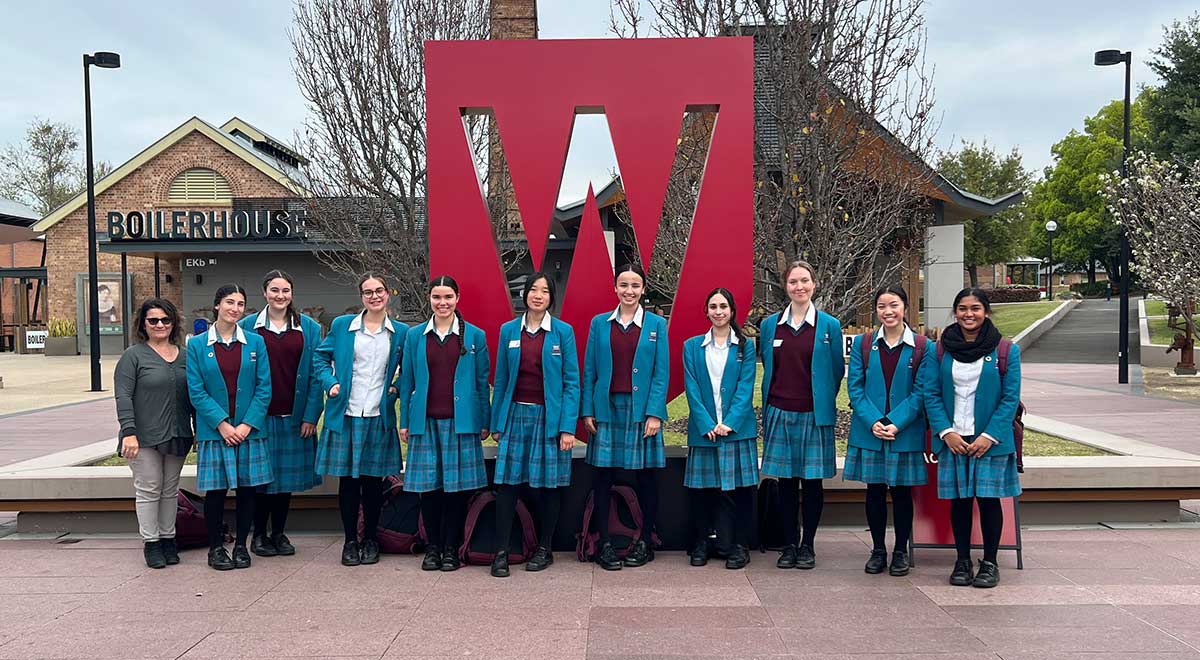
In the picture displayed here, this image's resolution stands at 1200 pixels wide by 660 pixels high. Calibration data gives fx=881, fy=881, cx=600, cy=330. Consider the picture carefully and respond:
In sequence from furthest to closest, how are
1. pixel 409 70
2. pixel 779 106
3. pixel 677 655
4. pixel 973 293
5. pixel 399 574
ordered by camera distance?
pixel 409 70 → pixel 779 106 → pixel 399 574 → pixel 973 293 → pixel 677 655

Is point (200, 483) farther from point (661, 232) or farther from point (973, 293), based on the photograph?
point (661, 232)

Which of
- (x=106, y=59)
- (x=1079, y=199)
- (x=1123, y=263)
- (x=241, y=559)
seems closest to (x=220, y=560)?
(x=241, y=559)

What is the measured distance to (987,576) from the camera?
489 centimetres

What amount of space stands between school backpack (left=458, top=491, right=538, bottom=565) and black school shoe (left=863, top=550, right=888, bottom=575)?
2.01 m

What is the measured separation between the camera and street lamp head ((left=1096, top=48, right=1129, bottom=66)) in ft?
53.0

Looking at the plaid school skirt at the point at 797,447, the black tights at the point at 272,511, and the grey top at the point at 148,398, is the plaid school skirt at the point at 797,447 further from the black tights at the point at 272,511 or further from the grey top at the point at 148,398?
the grey top at the point at 148,398

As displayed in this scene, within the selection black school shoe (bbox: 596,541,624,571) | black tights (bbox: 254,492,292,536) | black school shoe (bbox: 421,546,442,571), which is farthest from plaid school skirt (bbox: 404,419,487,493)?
black tights (bbox: 254,492,292,536)

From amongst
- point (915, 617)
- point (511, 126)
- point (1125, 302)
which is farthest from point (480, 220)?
point (1125, 302)

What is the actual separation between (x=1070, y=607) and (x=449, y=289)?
12.5 ft

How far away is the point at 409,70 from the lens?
11.2m

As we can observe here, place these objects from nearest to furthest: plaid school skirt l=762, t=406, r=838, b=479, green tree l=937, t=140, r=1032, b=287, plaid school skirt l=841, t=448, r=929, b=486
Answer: plaid school skirt l=841, t=448, r=929, b=486 → plaid school skirt l=762, t=406, r=838, b=479 → green tree l=937, t=140, r=1032, b=287

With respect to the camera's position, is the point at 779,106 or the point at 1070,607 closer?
the point at 1070,607

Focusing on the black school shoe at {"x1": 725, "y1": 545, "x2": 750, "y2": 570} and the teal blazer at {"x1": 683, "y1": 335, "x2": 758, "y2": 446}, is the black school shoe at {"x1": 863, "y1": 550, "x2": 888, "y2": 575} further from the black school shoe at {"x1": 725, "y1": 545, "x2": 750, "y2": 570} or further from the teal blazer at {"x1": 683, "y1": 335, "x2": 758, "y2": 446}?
the teal blazer at {"x1": 683, "y1": 335, "x2": 758, "y2": 446}

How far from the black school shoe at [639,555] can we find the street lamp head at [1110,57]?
15.3 metres
